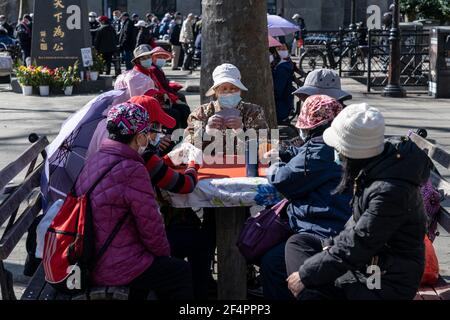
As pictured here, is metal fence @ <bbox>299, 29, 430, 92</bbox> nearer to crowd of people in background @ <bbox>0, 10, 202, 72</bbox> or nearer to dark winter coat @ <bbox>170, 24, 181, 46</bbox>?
crowd of people in background @ <bbox>0, 10, 202, 72</bbox>

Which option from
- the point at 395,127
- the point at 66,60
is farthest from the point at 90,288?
the point at 66,60

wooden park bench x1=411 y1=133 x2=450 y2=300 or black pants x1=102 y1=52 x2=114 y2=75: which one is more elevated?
wooden park bench x1=411 y1=133 x2=450 y2=300

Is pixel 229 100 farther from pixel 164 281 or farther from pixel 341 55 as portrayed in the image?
pixel 341 55

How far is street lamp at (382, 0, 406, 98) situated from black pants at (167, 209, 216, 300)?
12.1 metres

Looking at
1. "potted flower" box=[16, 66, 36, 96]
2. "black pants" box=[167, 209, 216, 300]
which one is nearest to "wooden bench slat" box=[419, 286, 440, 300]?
"black pants" box=[167, 209, 216, 300]

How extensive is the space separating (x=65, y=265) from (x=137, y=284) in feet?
1.31

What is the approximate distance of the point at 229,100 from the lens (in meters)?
6.61

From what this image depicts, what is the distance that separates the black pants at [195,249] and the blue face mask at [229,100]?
1218 mm

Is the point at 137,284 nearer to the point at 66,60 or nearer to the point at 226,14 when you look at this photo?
the point at 226,14

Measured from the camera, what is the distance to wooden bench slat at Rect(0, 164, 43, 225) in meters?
5.10

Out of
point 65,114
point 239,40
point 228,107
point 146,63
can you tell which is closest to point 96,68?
point 65,114

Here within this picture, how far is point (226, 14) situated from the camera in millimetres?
7582

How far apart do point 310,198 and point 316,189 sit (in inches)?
2.5

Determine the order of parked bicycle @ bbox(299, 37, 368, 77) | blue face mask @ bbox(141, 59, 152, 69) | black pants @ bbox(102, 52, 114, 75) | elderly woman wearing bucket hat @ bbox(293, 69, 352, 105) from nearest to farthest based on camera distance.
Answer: elderly woman wearing bucket hat @ bbox(293, 69, 352, 105), blue face mask @ bbox(141, 59, 152, 69), parked bicycle @ bbox(299, 37, 368, 77), black pants @ bbox(102, 52, 114, 75)
